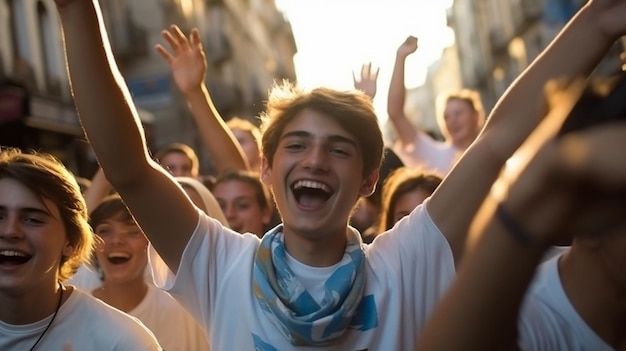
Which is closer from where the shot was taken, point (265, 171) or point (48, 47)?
point (265, 171)

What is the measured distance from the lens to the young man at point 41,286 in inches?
97.6

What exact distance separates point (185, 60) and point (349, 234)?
1343 millimetres

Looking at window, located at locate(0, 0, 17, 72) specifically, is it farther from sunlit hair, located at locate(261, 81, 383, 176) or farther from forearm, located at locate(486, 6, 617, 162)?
forearm, located at locate(486, 6, 617, 162)

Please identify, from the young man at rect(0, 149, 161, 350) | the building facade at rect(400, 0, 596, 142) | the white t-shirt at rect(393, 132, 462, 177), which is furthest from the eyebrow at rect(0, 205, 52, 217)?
the building facade at rect(400, 0, 596, 142)

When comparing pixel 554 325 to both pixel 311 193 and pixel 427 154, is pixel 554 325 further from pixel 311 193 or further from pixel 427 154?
pixel 427 154

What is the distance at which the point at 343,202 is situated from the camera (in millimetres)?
2291

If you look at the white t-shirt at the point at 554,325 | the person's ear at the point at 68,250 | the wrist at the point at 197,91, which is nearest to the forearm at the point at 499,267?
the white t-shirt at the point at 554,325

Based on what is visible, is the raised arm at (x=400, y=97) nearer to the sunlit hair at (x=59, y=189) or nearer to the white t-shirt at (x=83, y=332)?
the sunlit hair at (x=59, y=189)

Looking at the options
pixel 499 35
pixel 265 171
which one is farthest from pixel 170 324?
pixel 499 35

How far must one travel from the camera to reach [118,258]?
3.60 meters

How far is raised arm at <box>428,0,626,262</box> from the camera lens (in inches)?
79.4

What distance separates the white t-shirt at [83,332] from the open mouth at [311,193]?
647mm

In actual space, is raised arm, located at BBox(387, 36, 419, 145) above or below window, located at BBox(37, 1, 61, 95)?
above

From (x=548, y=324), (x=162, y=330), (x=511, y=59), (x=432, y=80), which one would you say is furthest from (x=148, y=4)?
(x=432, y=80)
